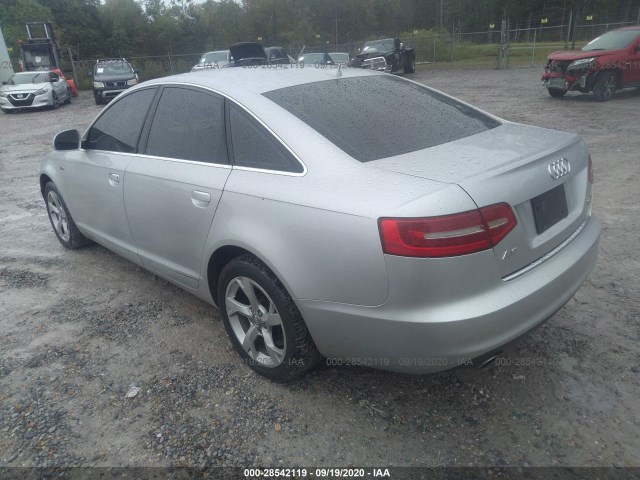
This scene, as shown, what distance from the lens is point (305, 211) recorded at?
227 cm

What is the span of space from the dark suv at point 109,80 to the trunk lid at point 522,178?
19928 mm

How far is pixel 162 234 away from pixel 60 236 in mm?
2339

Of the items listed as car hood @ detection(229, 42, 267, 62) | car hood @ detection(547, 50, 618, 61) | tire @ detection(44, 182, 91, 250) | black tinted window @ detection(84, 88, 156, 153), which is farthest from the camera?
car hood @ detection(547, 50, 618, 61)

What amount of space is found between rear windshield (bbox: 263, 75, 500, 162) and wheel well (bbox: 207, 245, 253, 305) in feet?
2.62

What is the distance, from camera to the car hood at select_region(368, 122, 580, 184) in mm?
2203

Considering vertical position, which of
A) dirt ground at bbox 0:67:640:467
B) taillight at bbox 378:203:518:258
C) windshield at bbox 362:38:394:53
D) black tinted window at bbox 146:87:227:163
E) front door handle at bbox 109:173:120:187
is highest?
windshield at bbox 362:38:394:53

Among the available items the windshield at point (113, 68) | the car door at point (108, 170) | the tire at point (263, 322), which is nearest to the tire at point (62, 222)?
the car door at point (108, 170)

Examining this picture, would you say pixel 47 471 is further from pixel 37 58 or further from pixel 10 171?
pixel 37 58

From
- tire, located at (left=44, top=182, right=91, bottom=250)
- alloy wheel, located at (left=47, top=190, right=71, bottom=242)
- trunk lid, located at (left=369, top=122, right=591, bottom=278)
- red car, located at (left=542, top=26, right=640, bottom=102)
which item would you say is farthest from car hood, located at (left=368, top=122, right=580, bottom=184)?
red car, located at (left=542, top=26, right=640, bottom=102)

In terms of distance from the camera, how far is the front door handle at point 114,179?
11.8ft

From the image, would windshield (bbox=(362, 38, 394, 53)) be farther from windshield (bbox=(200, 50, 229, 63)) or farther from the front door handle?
the front door handle

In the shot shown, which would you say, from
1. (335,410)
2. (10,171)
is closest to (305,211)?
(335,410)

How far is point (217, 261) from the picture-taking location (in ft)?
9.58

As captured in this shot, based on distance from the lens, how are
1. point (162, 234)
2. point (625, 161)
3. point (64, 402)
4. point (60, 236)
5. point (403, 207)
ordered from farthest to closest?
point (625, 161) → point (60, 236) → point (162, 234) → point (64, 402) → point (403, 207)
